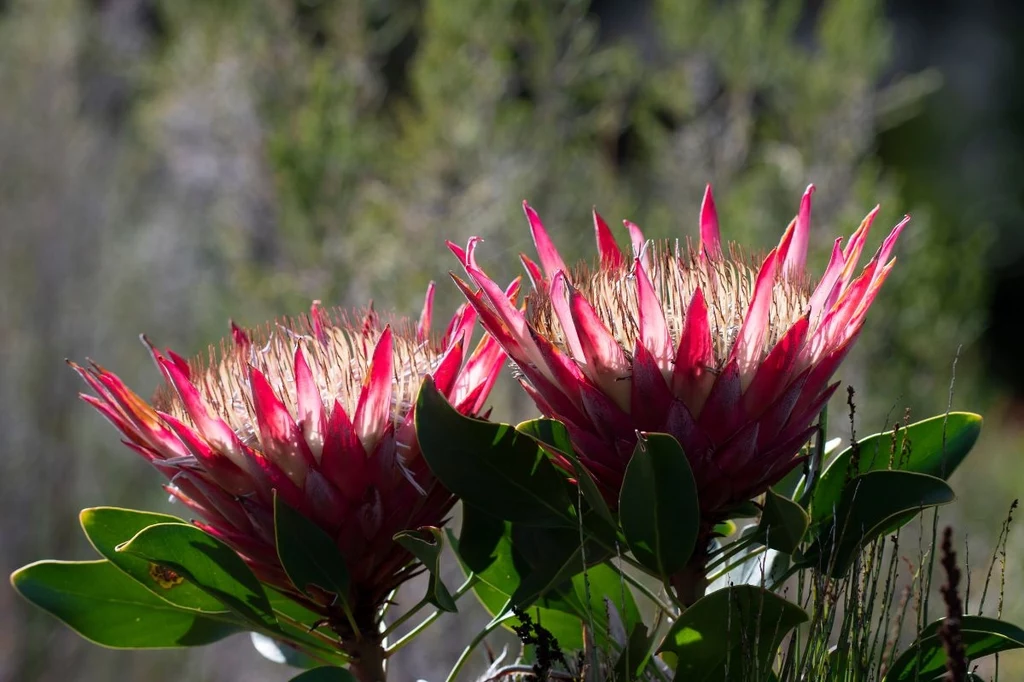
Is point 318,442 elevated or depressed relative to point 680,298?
depressed

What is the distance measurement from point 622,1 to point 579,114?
4.88m

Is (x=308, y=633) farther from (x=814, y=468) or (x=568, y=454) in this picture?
(x=814, y=468)

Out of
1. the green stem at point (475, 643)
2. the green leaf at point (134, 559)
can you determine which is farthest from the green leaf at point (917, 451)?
the green leaf at point (134, 559)

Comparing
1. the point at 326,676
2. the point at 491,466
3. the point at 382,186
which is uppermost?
the point at 382,186

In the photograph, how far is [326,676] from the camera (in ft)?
2.31

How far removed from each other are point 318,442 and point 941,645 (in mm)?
444

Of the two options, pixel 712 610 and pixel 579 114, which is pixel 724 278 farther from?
pixel 579 114

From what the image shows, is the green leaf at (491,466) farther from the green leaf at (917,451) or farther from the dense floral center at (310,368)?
the green leaf at (917,451)

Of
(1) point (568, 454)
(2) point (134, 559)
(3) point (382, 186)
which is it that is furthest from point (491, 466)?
(3) point (382, 186)

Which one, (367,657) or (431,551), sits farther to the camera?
(367,657)

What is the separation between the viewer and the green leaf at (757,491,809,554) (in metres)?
0.64

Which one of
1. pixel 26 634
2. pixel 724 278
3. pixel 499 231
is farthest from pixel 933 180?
pixel 724 278

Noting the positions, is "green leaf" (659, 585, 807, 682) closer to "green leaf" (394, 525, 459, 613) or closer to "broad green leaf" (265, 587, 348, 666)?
"green leaf" (394, 525, 459, 613)

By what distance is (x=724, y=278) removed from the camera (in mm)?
755
